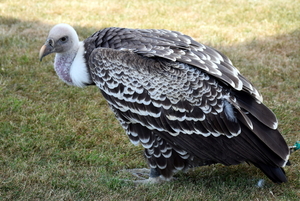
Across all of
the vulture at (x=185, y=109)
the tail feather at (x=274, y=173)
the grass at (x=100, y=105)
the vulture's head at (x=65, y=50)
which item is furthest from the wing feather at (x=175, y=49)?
the grass at (x=100, y=105)

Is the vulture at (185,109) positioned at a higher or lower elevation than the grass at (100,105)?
higher

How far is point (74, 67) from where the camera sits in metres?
4.93

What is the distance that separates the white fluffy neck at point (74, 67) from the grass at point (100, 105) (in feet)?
3.30

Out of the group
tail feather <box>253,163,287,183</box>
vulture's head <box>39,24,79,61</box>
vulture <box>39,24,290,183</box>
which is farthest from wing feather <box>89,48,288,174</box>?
vulture's head <box>39,24,79,61</box>

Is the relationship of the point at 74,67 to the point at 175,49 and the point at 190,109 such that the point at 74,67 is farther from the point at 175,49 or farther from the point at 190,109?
the point at 190,109

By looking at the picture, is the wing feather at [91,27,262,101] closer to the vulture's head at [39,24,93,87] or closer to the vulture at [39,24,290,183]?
the vulture at [39,24,290,183]

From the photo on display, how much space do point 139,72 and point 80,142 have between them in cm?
172

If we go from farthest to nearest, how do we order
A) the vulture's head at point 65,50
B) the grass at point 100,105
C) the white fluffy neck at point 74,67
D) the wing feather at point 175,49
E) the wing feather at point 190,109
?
the vulture's head at point 65,50 < the white fluffy neck at point 74,67 < the grass at point 100,105 < the wing feather at point 175,49 < the wing feather at point 190,109

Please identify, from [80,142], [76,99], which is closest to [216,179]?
[80,142]

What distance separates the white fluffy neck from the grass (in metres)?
1.00

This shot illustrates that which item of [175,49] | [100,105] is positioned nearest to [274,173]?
[175,49]

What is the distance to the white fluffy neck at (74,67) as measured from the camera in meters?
4.83

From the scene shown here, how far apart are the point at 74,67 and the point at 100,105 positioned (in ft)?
6.37

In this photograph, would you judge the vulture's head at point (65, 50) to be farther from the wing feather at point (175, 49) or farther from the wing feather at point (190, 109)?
the wing feather at point (190, 109)
